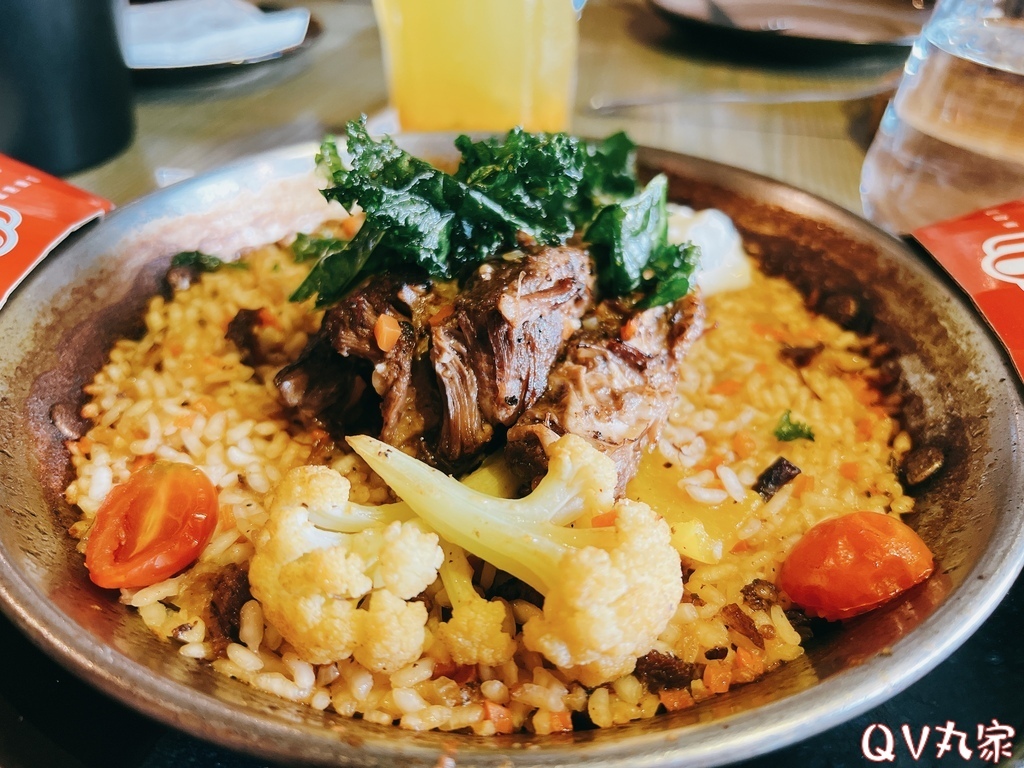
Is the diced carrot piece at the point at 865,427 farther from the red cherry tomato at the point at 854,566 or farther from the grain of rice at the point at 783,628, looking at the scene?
the grain of rice at the point at 783,628

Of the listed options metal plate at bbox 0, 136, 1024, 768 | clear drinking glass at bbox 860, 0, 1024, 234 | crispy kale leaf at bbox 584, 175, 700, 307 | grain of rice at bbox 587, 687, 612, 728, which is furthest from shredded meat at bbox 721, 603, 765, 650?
clear drinking glass at bbox 860, 0, 1024, 234

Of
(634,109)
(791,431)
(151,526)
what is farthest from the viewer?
(634,109)

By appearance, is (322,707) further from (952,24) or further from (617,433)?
(952,24)

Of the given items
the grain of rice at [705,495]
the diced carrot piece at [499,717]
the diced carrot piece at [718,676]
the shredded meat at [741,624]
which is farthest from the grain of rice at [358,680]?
the grain of rice at [705,495]

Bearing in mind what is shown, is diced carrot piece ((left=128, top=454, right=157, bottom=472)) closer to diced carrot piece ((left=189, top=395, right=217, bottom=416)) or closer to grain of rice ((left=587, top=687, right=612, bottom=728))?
diced carrot piece ((left=189, top=395, right=217, bottom=416))

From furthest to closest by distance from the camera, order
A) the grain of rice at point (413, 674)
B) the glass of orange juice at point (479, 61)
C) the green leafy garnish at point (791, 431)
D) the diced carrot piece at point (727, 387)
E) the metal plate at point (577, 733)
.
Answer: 1. the glass of orange juice at point (479, 61)
2. the diced carrot piece at point (727, 387)
3. the green leafy garnish at point (791, 431)
4. the grain of rice at point (413, 674)
5. the metal plate at point (577, 733)

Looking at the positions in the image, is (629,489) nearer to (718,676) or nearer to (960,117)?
(718,676)

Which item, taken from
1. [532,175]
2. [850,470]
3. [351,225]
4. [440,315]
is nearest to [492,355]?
[440,315]
